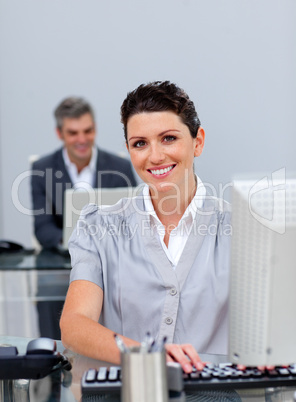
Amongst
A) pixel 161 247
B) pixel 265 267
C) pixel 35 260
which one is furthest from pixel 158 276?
pixel 35 260

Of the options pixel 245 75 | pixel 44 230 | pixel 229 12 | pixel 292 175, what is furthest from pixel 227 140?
pixel 292 175

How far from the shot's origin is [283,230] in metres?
1.16

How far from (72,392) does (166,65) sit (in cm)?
429

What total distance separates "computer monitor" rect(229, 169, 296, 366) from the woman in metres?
0.59

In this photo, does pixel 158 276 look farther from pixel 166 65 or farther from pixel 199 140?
pixel 166 65

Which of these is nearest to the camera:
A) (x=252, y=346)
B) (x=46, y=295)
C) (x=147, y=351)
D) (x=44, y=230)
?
(x=147, y=351)

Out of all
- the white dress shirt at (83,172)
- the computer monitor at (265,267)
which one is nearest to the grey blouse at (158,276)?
the computer monitor at (265,267)

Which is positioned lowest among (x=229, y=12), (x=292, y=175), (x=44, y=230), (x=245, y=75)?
(x=44, y=230)

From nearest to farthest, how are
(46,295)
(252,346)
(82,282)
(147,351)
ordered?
(147,351)
(252,346)
(82,282)
(46,295)

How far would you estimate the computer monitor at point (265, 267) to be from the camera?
117cm

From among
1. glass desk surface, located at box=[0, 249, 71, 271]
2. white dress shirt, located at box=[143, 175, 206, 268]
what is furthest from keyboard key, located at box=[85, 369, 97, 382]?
glass desk surface, located at box=[0, 249, 71, 271]

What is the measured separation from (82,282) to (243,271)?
0.69 metres

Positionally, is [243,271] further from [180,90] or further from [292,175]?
[180,90]

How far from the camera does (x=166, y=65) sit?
534 centimetres
